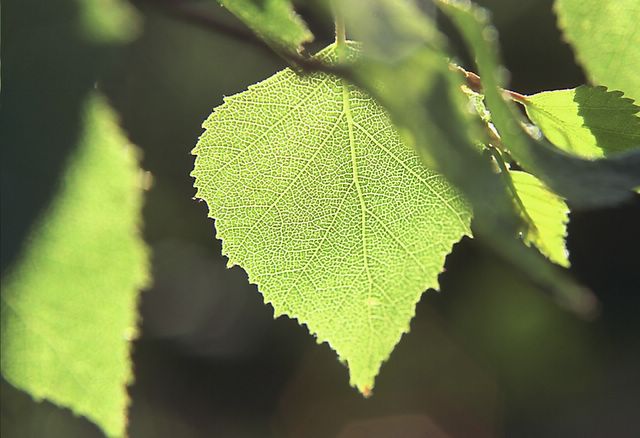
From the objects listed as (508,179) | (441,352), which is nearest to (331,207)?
(508,179)

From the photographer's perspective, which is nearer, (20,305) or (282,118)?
(282,118)

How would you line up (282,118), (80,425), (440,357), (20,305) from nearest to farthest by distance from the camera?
(282,118) < (20,305) < (80,425) < (440,357)

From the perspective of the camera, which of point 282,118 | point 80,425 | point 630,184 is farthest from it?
point 80,425

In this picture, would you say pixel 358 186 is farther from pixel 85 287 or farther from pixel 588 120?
pixel 85 287

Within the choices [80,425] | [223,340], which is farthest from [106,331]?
[223,340]

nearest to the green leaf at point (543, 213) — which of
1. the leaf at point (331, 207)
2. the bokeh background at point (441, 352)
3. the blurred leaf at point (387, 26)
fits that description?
the leaf at point (331, 207)

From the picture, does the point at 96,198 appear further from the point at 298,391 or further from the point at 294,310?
the point at 298,391

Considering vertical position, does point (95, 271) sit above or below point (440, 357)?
above
